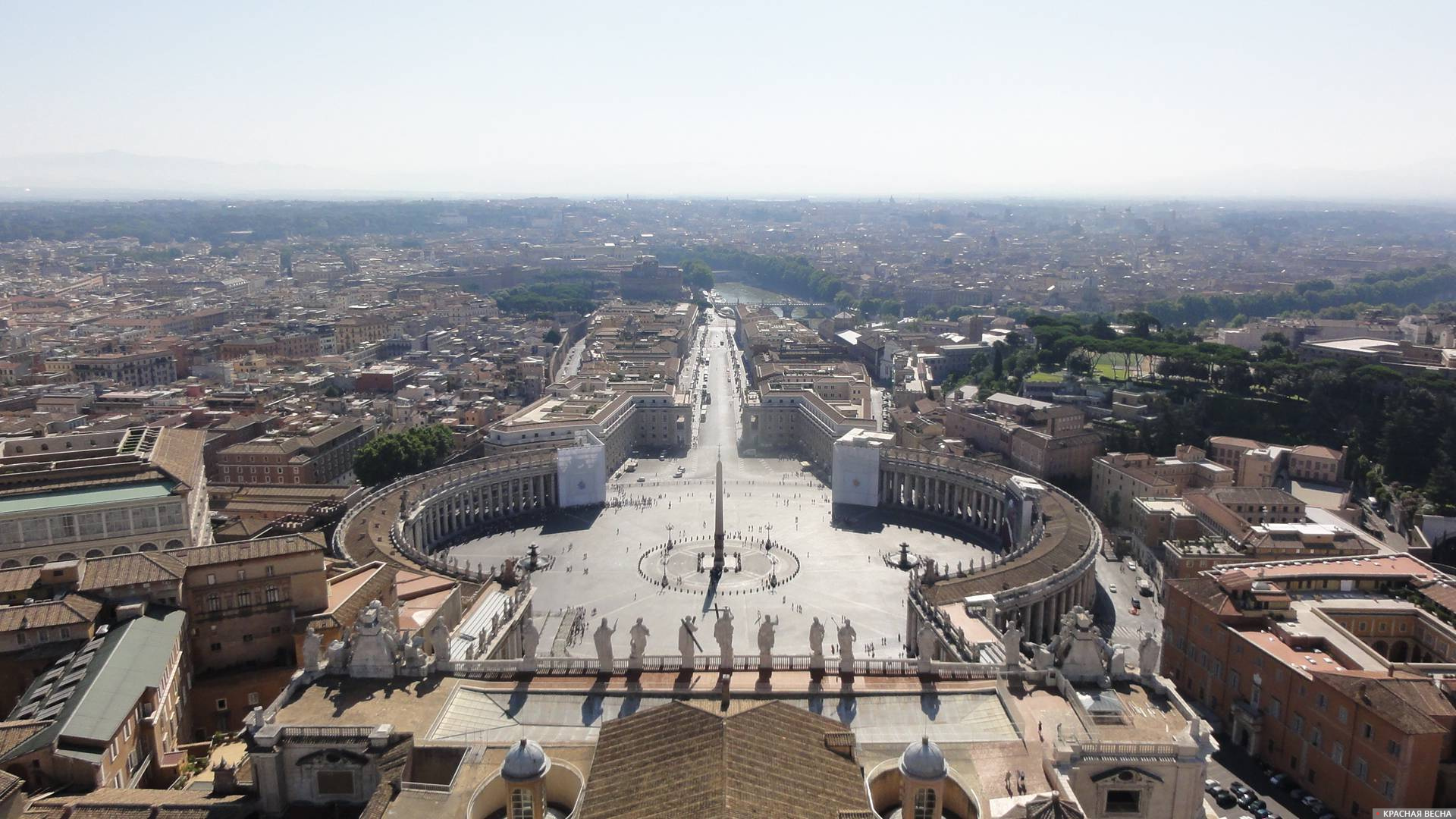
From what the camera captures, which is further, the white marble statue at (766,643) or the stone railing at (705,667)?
the stone railing at (705,667)

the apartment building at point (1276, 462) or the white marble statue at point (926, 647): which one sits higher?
the white marble statue at point (926, 647)

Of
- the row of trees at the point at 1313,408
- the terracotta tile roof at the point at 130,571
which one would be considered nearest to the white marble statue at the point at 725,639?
the terracotta tile roof at the point at 130,571

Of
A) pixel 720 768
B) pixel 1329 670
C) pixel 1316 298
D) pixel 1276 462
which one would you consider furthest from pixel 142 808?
pixel 1316 298

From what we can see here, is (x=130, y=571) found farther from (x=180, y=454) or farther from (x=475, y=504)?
(x=475, y=504)

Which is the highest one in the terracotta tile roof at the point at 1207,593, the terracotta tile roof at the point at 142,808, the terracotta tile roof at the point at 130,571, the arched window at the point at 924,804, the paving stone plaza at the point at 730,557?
the arched window at the point at 924,804

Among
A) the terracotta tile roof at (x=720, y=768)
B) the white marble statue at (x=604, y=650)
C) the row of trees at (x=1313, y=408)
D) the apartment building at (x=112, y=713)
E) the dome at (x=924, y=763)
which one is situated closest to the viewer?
the terracotta tile roof at (x=720, y=768)

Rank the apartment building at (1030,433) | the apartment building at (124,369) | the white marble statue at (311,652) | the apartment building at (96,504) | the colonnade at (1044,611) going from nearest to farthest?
the white marble statue at (311,652)
the apartment building at (96,504)
the colonnade at (1044,611)
the apartment building at (1030,433)
the apartment building at (124,369)

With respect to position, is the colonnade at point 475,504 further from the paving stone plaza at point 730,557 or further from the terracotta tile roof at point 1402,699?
the terracotta tile roof at point 1402,699

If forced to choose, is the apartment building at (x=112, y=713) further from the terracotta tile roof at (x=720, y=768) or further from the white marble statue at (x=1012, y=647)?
the white marble statue at (x=1012, y=647)
